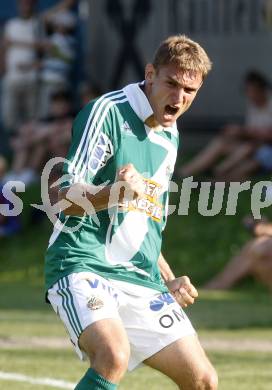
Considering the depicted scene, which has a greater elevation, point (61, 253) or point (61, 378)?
point (61, 253)

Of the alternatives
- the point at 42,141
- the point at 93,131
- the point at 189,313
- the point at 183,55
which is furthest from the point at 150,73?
the point at 42,141

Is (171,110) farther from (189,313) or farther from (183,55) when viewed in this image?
(189,313)

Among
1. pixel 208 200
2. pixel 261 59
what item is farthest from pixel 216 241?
pixel 261 59

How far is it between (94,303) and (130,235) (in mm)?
513

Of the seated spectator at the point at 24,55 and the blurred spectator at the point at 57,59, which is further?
the blurred spectator at the point at 57,59

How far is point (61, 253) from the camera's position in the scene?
20.5ft

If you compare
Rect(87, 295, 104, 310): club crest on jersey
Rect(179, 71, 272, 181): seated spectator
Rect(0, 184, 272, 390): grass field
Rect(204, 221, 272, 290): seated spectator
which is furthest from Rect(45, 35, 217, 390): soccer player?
Rect(179, 71, 272, 181): seated spectator

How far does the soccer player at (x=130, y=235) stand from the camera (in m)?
6.07

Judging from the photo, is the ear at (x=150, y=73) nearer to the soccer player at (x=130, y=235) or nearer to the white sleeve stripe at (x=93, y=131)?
the soccer player at (x=130, y=235)

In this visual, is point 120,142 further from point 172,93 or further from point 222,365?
point 222,365

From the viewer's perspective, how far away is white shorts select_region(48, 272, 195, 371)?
6051mm

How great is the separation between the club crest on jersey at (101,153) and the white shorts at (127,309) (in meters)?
0.53

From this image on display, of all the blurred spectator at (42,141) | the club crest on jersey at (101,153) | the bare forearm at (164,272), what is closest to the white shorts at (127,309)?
the bare forearm at (164,272)

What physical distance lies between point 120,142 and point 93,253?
570mm
